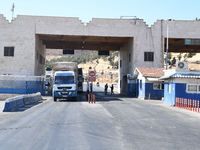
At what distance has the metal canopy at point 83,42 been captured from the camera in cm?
4797

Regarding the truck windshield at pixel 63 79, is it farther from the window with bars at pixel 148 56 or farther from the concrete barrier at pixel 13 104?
the window with bars at pixel 148 56

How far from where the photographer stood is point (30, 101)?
2911 centimetres

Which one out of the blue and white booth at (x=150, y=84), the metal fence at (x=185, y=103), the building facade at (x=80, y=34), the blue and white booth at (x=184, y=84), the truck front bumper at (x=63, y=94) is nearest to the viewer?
the metal fence at (x=185, y=103)

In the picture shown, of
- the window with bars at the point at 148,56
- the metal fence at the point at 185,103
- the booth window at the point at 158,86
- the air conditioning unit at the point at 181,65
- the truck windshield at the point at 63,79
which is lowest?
the metal fence at the point at 185,103

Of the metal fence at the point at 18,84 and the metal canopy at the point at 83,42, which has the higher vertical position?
the metal canopy at the point at 83,42

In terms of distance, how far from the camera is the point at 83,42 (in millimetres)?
52281

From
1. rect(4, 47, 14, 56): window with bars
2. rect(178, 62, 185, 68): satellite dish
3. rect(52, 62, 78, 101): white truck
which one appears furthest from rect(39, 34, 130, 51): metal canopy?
rect(178, 62, 185, 68): satellite dish

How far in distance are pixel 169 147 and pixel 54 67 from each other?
2488 centimetres

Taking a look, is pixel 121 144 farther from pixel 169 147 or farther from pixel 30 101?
pixel 30 101

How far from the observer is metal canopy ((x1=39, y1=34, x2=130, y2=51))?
47969mm

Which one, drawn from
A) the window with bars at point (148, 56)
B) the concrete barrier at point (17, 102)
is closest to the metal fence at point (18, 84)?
the concrete barrier at point (17, 102)

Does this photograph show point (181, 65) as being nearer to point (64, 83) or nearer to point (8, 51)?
point (64, 83)

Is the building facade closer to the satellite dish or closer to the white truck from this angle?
the white truck

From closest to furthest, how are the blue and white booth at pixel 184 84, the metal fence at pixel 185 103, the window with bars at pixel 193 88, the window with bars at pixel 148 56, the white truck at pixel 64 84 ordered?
the metal fence at pixel 185 103, the blue and white booth at pixel 184 84, the window with bars at pixel 193 88, the white truck at pixel 64 84, the window with bars at pixel 148 56
